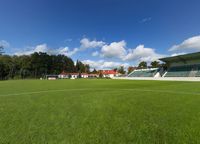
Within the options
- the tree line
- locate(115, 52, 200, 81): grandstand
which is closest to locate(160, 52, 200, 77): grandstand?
locate(115, 52, 200, 81): grandstand

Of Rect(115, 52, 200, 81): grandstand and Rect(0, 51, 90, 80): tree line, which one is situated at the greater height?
Rect(0, 51, 90, 80): tree line

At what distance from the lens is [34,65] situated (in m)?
89.3

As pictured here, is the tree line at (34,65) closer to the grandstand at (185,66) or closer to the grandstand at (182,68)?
the grandstand at (182,68)

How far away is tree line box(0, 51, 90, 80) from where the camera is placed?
77.6m

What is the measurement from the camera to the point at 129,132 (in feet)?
12.8

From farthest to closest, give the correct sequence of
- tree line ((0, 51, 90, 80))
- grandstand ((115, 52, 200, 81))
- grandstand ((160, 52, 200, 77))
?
tree line ((0, 51, 90, 80)), grandstand ((160, 52, 200, 77)), grandstand ((115, 52, 200, 81))

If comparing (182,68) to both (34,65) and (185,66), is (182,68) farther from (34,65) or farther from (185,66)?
(34,65)

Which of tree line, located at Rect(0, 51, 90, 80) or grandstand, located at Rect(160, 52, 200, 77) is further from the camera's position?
tree line, located at Rect(0, 51, 90, 80)

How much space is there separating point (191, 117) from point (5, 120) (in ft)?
21.1

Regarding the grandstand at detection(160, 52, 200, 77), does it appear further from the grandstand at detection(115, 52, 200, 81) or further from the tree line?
the tree line

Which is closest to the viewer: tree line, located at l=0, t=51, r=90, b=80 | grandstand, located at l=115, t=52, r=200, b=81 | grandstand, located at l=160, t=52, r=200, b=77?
grandstand, located at l=115, t=52, r=200, b=81

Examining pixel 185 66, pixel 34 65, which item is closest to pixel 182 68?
pixel 185 66

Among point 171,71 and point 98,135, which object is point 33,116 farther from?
point 171,71

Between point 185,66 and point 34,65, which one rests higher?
point 34,65
